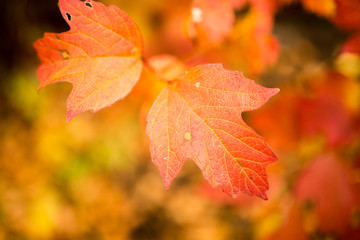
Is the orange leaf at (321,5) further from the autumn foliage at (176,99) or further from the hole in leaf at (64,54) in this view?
the hole in leaf at (64,54)

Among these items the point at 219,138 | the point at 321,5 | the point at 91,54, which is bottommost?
the point at 219,138

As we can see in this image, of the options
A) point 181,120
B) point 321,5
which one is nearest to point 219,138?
point 181,120

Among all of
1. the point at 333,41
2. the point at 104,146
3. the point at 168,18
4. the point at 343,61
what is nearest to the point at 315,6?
the point at 343,61

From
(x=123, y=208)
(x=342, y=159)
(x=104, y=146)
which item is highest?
(x=342, y=159)

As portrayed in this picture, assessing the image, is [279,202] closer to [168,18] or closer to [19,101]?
[168,18]

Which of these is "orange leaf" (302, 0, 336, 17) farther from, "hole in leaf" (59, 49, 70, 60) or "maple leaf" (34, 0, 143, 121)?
"hole in leaf" (59, 49, 70, 60)

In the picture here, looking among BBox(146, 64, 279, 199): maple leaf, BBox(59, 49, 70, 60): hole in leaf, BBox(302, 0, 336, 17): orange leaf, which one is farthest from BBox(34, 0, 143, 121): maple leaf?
BBox(302, 0, 336, 17): orange leaf

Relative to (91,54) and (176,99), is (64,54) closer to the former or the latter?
(91,54)
